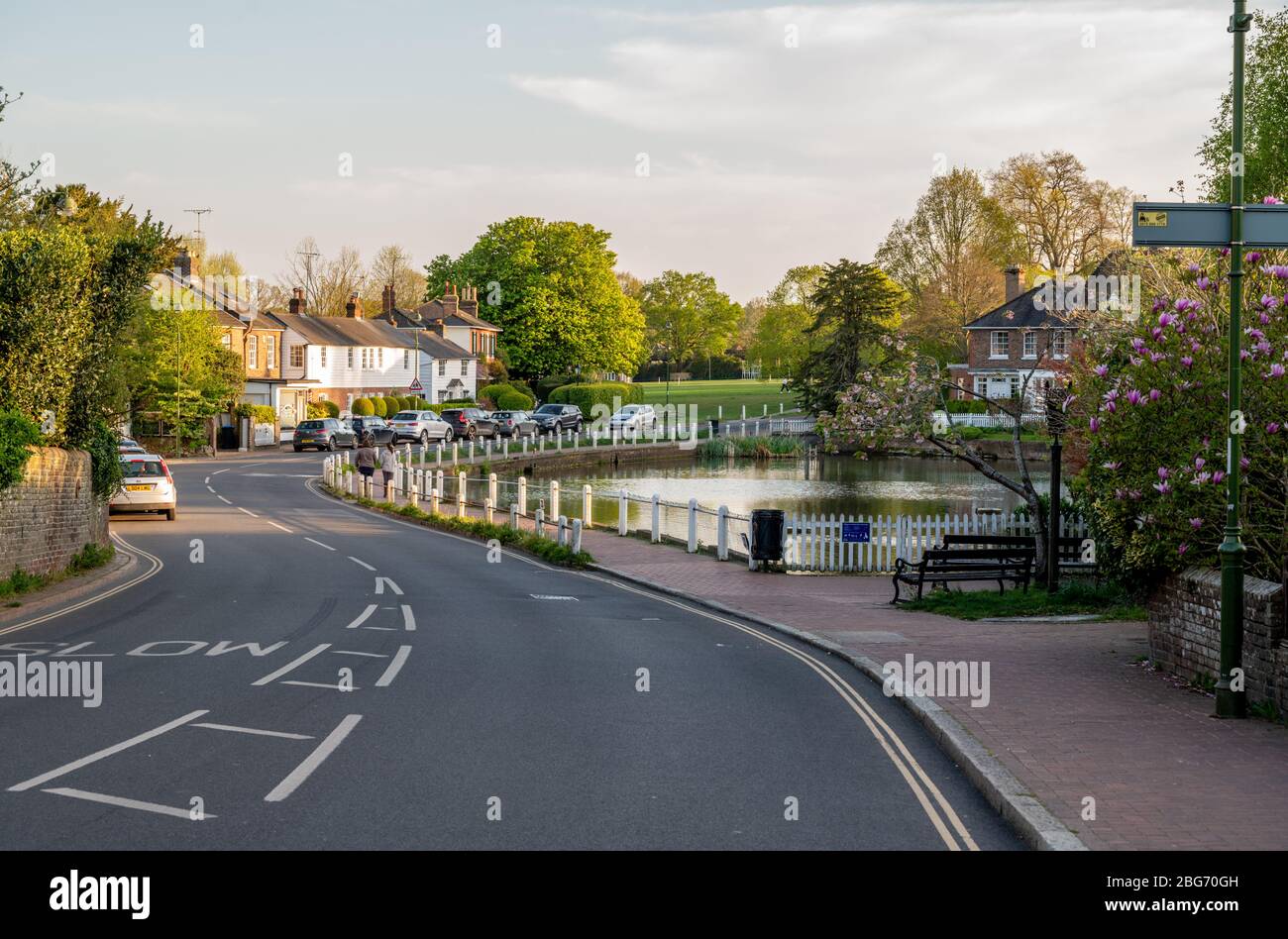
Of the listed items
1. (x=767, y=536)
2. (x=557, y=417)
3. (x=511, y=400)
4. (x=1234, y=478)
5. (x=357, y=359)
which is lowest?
(x=767, y=536)

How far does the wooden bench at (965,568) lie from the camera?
1972cm

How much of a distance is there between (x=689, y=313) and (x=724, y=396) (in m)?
31.0

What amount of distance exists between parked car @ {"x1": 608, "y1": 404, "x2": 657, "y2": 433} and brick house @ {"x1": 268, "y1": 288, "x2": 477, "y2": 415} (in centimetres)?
1373

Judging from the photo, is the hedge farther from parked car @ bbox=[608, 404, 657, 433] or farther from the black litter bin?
the black litter bin

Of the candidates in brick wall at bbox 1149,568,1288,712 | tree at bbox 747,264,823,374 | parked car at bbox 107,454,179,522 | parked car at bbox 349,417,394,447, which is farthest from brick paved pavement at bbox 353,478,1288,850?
tree at bbox 747,264,823,374

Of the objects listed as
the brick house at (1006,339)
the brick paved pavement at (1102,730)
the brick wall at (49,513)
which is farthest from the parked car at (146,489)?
the brick house at (1006,339)

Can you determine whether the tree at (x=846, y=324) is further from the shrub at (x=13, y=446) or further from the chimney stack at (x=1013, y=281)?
the shrub at (x=13, y=446)

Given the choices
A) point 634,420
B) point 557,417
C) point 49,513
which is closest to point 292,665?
point 49,513

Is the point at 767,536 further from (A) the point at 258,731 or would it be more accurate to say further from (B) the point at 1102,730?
(A) the point at 258,731

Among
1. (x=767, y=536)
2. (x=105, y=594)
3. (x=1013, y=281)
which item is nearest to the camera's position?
(x=105, y=594)

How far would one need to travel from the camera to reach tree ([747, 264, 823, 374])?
112 meters

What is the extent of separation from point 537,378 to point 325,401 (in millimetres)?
23406

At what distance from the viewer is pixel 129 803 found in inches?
310
